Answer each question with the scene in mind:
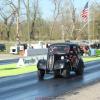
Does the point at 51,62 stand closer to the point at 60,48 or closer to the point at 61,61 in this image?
the point at 61,61

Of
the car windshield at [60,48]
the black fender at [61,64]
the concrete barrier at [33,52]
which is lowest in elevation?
the concrete barrier at [33,52]

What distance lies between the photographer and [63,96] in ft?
25.3

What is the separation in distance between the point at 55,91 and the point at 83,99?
177cm

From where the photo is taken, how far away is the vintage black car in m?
11.6

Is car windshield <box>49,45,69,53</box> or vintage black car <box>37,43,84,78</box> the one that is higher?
car windshield <box>49,45,69,53</box>

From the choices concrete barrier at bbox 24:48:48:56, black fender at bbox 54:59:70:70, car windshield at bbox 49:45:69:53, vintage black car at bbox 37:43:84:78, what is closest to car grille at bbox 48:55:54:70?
vintage black car at bbox 37:43:84:78

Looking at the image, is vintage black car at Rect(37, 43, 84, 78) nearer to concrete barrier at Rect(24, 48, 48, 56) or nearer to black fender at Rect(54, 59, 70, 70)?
black fender at Rect(54, 59, 70, 70)

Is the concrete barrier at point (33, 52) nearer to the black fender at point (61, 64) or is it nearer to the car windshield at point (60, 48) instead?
the car windshield at point (60, 48)

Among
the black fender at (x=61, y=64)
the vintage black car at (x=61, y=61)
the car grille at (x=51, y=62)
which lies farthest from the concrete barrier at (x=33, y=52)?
the black fender at (x=61, y=64)

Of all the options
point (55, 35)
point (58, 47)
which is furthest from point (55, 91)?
point (55, 35)

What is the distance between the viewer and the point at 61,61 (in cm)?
1163

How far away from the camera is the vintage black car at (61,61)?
457 inches

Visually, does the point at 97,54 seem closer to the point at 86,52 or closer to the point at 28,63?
the point at 86,52

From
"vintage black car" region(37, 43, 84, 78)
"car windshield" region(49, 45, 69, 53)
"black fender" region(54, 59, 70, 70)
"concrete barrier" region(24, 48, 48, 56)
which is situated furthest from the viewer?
"concrete barrier" region(24, 48, 48, 56)
